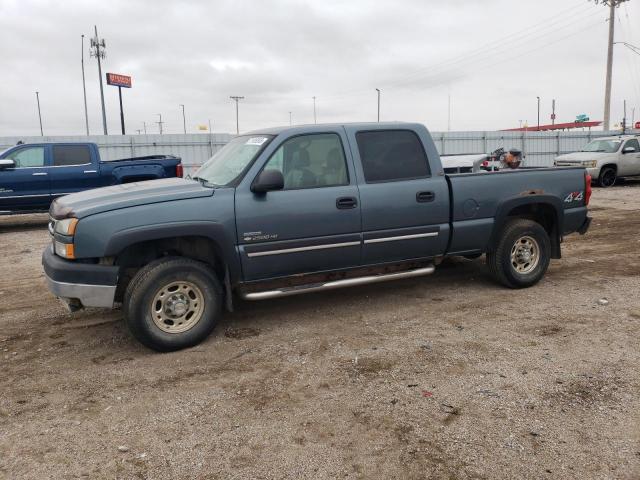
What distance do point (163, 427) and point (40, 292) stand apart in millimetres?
3986

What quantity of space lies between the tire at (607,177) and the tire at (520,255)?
561 inches

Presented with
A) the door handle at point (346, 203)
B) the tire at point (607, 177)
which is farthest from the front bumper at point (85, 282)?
the tire at point (607, 177)

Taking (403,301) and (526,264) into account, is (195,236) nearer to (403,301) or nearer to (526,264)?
(403,301)

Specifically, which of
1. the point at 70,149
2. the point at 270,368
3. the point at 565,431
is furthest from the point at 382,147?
the point at 70,149

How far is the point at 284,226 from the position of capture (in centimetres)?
452

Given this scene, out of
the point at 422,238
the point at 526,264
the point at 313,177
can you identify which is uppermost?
the point at 313,177

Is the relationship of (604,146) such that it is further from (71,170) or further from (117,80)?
(117,80)

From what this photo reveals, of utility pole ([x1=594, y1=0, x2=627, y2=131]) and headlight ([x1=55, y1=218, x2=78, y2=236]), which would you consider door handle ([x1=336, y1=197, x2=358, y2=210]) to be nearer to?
headlight ([x1=55, y1=218, x2=78, y2=236])

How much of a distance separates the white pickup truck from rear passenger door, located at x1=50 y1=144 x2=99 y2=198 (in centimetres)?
1495

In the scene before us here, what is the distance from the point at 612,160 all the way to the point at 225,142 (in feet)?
50.9

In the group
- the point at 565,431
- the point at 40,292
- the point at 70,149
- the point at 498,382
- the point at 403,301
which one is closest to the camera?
the point at 565,431

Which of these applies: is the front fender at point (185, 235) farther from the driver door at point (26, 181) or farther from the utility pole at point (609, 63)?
the utility pole at point (609, 63)

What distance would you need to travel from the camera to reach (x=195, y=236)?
4328 mm

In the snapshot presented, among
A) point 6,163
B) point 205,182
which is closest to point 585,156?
point 205,182
